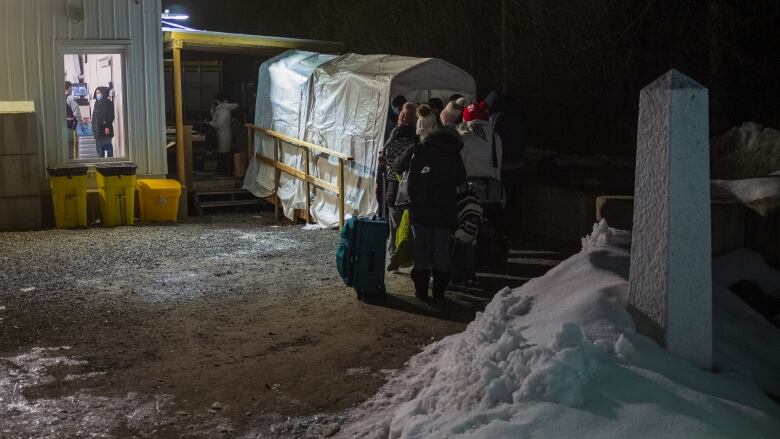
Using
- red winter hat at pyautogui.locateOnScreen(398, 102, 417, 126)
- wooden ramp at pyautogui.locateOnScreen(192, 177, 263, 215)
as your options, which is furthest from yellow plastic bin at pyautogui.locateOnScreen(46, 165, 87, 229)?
red winter hat at pyautogui.locateOnScreen(398, 102, 417, 126)

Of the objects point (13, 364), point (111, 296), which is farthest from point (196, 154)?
point (13, 364)

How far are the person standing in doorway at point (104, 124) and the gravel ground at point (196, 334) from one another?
3.51 m

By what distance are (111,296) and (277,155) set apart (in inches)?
241

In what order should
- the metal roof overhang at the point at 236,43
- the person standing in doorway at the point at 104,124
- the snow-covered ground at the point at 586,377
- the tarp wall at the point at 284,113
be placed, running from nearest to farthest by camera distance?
the snow-covered ground at the point at 586,377, the tarp wall at the point at 284,113, the metal roof overhang at the point at 236,43, the person standing in doorway at the point at 104,124

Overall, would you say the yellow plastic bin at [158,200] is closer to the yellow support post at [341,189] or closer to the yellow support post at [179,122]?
the yellow support post at [179,122]

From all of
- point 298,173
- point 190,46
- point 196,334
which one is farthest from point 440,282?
point 190,46

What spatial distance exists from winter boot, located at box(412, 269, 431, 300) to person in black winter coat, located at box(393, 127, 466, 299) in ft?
0.13

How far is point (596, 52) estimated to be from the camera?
51.7 feet

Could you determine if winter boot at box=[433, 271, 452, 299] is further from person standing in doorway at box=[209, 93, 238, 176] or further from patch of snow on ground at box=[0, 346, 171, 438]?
person standing in doorway at box=[209, 93, 238, 176]

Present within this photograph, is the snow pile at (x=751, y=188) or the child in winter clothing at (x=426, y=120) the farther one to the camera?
the child in winter clothing at (x=426, y=120)

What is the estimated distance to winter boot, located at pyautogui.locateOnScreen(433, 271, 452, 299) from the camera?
9375 millimetres

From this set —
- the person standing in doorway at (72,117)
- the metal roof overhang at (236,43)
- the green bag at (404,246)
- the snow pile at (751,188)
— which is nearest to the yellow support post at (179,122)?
the metal roof overhang at (236,43)

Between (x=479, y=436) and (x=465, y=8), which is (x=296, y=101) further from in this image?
(x=479, y=436)

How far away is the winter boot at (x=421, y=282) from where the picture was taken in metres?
9.45
